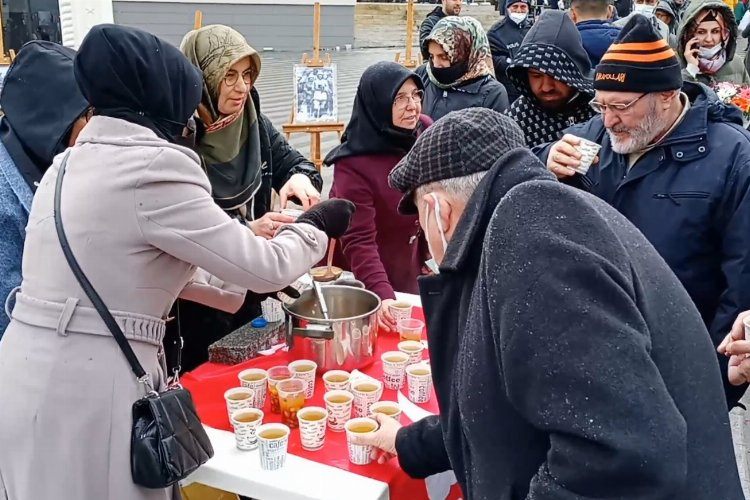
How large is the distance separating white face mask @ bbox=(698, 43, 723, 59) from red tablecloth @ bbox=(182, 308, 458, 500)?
2376 millimetres

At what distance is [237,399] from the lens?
70.1 inches

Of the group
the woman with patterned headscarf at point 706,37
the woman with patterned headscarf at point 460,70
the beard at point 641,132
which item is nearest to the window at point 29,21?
the woman with patterned headscarf at point 460,70

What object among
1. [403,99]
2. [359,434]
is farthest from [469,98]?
[359,434]

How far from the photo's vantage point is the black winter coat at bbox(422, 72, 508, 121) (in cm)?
411

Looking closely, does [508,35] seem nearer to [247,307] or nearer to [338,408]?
[247,307]

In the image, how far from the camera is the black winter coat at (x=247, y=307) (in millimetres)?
2521

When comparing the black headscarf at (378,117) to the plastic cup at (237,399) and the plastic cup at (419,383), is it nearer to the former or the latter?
the plastic cup at (419,383)

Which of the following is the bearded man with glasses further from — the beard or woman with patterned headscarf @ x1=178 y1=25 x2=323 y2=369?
woman with patterned headscarf @ x1=178 y1=25 x2=323 y2=369

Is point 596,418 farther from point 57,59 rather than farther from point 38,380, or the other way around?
point 57,59

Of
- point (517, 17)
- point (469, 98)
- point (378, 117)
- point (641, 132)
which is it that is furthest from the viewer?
point (517, 17)

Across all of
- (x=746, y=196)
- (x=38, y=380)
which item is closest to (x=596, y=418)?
(x=38, y=380)

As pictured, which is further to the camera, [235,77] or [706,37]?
[706,37]

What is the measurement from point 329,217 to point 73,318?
2.57 feet

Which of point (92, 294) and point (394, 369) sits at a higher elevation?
point (92, 294)
